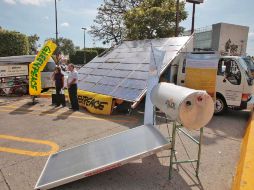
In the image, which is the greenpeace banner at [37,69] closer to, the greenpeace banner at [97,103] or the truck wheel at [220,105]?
the greenpeace banner at [97,103]

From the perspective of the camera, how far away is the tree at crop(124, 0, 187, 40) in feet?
66.3

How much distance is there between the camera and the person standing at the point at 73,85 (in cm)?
934

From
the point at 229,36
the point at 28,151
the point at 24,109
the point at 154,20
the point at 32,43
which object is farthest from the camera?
the point at 32,43

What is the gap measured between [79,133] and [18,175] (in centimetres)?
251

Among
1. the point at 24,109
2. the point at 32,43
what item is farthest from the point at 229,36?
the point at 32,43

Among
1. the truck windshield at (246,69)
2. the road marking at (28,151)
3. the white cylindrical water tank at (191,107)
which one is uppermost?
the truck windshield at (246,69)

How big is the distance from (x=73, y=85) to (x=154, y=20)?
1308cm

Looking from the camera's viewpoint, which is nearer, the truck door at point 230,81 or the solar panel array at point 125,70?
the truck door at point 230,81

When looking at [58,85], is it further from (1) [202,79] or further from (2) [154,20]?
(2) [154,20]

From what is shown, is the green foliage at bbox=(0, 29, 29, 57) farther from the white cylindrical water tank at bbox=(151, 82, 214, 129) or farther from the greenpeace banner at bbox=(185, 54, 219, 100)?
the white cylindrical water tank at bbox=(151, 82, 214, 129)

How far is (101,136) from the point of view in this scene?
6590 mm

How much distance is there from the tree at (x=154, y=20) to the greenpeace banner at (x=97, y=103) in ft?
42.1

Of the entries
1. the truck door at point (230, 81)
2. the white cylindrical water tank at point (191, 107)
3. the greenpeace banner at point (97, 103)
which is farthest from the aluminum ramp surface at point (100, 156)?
the truck door at point (230, 81)

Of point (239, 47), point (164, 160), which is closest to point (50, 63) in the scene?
point (164, 160)
